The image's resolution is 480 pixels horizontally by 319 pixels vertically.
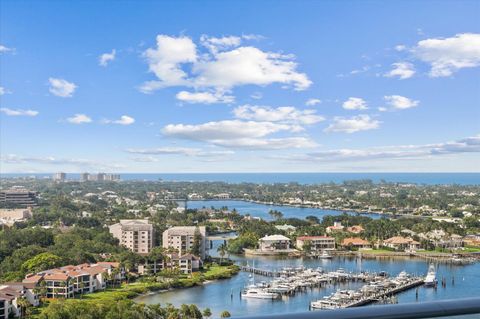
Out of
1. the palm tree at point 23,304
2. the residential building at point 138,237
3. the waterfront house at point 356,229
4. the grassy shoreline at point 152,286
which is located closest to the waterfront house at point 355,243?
the waterfront house at point 356,229

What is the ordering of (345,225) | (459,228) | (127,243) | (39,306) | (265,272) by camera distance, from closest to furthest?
1. (39,306)
2. (265,272)
3. (127,243)
4. (459,228)
5. (345,225)

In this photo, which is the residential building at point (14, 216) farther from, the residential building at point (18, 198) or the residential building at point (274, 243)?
the residential building at point (274, 243)

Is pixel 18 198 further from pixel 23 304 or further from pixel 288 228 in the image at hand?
pixel 23 304

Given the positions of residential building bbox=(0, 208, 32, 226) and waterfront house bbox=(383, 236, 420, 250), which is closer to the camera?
waterfront house bbox=(383, 236, 420, 250)

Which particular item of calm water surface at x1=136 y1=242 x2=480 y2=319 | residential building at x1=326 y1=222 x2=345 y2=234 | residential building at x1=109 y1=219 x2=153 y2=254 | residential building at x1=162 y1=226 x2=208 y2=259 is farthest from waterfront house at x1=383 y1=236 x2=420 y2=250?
residential building at x1=109 y1=219 x2=153 y2=254

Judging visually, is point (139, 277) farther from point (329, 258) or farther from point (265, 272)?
point (329, 258)

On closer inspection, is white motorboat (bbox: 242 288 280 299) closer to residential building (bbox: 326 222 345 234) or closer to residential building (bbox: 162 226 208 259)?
residential building (bbox: 162 226 208 259)

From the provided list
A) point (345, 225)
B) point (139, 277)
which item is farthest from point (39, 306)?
point (345, 225)

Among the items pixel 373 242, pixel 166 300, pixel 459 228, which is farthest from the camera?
pixel 459 228
